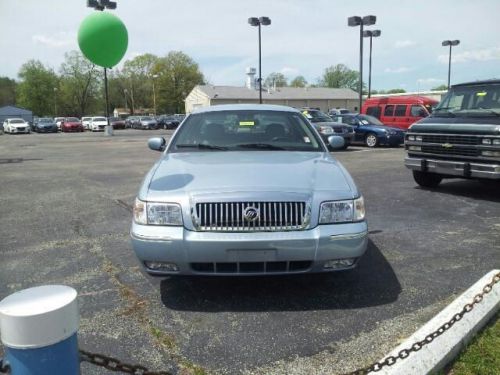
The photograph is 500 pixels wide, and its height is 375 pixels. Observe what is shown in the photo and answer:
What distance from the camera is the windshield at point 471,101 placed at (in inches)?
307

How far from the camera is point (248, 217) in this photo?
3.35 metres

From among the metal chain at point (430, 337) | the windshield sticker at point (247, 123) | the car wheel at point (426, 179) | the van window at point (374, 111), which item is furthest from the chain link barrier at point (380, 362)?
the van window at point (374, 111)

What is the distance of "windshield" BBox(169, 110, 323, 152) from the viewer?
4832 mm

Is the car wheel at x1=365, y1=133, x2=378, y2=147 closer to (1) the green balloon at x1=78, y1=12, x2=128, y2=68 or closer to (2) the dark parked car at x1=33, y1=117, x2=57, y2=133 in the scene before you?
(1) the green balloon at x1=78, y1=12, x2=128, y2=68

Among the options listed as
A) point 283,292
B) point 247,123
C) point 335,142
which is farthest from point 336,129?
point 283,292

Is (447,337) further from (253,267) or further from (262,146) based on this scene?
(262,146)

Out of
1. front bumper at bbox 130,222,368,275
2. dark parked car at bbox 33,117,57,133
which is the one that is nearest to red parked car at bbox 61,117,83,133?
dark parked car at bbox 33,117,57,133

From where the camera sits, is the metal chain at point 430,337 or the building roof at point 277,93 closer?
the metal chain at point 430,337

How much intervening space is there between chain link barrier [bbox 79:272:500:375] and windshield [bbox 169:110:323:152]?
7.42 ft

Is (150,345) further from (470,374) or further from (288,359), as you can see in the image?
(470,374)

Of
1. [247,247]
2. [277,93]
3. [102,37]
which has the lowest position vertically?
[247,247]

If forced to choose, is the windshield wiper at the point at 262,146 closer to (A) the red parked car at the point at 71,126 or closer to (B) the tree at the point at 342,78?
(A) the red parked car at the point at 71,126

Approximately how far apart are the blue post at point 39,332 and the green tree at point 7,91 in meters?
115

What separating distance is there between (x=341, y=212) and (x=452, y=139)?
205 inches
